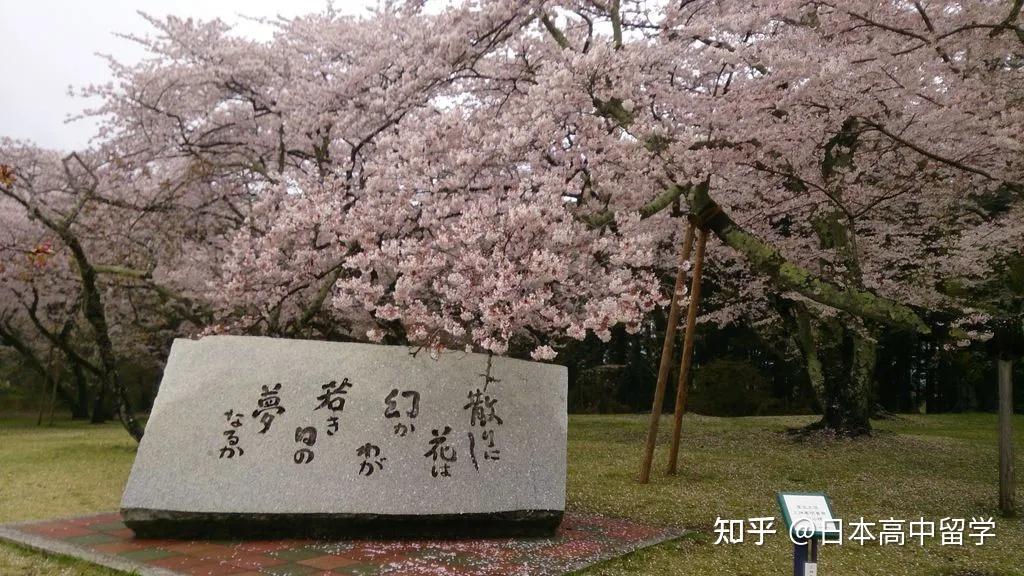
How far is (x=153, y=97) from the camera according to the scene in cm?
1194

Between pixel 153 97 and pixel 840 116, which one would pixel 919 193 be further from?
pixel 153 97

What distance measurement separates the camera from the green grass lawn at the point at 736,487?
576 cm

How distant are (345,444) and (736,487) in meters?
5.30

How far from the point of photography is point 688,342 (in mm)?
9461

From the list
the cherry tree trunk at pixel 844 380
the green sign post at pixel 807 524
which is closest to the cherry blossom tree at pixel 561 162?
the cherry tree trunk at pixel 844 380

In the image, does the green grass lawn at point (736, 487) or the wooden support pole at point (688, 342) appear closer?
the green grass lawn at point (736, 487)

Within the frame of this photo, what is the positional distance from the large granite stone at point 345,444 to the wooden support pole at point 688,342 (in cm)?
270

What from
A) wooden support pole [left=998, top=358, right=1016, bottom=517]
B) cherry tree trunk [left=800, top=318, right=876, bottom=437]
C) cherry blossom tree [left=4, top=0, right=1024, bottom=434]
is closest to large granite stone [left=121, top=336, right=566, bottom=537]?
cherry blossom tree [left=4, top=0, right=1024, bottom=434]

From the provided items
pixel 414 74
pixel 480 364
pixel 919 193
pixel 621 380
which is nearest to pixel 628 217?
pixel 480 364

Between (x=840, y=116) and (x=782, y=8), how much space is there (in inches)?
64.7

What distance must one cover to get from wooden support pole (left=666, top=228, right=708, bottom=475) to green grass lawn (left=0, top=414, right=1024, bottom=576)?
1.81ft

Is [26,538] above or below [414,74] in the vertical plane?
below

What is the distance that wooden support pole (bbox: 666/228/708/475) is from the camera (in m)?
8.94

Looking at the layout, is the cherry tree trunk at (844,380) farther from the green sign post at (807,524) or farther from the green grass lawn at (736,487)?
the green sign post at (807,524)
